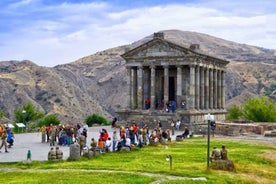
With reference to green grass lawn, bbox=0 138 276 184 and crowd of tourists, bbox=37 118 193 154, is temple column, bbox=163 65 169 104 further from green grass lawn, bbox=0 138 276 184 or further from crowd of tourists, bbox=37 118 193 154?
green grass lawn, bbox=0 138 276 184

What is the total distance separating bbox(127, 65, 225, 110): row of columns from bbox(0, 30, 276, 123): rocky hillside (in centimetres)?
4937

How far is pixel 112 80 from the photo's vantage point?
166 meters

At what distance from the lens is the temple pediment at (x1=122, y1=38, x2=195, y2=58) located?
181 feet

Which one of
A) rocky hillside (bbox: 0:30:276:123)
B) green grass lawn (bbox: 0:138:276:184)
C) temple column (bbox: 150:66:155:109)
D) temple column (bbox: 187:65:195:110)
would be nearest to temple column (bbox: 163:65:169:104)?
temple column (bbox: 150:66:155:109)

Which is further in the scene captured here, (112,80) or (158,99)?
(112,80)

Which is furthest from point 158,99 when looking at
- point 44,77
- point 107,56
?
point 107,56

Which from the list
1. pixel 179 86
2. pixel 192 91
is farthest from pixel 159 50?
pixel 192 91

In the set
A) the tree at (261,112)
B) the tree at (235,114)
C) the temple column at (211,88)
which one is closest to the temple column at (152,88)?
the temple column at (211,88)

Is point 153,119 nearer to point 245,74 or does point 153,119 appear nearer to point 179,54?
point 179,54

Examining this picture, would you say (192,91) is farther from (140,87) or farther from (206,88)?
(140,87)

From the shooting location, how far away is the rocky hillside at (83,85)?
400ft

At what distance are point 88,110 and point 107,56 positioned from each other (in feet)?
228

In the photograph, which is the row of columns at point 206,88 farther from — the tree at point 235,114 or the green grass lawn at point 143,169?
the green grass lawn at point 143,169

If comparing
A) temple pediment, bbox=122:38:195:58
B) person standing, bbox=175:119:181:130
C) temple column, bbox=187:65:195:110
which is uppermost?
temple pediment, bbox=122:38:195:58
